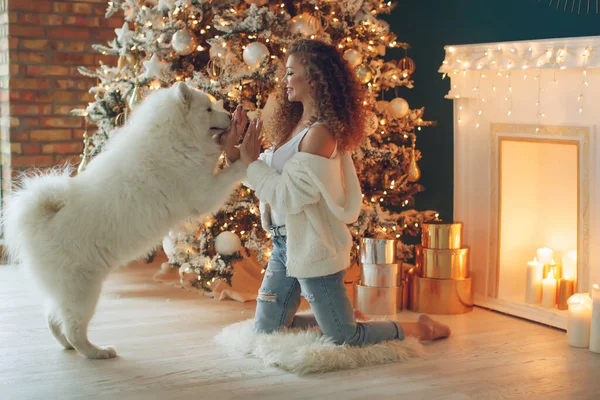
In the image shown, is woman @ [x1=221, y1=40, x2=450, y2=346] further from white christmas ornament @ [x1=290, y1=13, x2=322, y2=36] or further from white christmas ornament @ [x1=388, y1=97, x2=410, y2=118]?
white christmas ornament @ [x1=388, y1=97, x2=410, y2=118]

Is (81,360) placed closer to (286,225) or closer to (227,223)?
(286,225)

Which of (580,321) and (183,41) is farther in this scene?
(183,41)

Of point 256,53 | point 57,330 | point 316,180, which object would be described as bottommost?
point 57,330

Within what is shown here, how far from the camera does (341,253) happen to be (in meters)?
3.30

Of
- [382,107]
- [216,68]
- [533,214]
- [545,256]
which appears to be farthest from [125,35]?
[545,256]

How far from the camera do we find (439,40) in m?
5.02

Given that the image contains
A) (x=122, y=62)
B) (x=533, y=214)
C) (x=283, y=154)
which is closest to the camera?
(x=283, y=154)

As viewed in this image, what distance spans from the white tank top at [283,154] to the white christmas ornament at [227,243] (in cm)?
96

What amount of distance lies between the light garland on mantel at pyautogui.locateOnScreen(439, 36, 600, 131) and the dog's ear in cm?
179

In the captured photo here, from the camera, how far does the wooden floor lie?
3039mm

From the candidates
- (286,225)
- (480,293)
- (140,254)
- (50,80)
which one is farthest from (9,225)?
(50,80)

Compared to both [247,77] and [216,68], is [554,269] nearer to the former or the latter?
[247,77]

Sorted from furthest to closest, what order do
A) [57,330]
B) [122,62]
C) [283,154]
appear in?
1. [122,62]
2. [57,330]
3. [283,154]

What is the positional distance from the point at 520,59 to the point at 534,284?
→ 1198 mm
